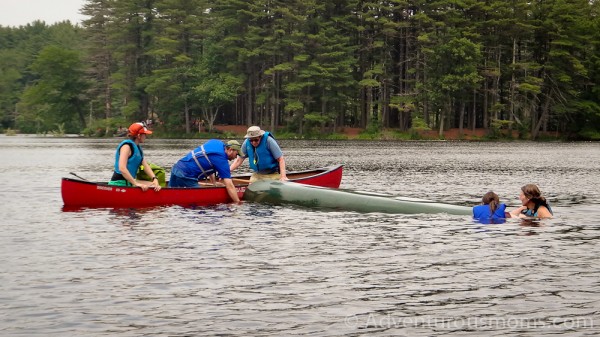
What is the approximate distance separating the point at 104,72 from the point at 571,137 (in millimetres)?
60224

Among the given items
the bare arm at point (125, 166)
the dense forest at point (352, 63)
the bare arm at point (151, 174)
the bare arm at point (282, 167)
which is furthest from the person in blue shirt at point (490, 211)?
the dense forest at point (352, 63)

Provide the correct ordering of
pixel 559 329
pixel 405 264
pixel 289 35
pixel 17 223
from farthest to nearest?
pixel 289 35 → pixel 17 223 → pixel 405 264 → pixel 559 329

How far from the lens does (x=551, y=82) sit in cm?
8644

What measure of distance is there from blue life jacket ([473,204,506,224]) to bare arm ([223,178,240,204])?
5.93 m

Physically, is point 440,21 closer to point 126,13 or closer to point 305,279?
point 126,13

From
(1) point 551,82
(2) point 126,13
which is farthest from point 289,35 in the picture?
(1) point 551,82

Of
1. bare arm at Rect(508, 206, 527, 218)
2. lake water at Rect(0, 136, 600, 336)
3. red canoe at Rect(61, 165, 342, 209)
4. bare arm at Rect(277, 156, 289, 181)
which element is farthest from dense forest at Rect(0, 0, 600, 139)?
lake water at Rect(0, 136, 600, 336)

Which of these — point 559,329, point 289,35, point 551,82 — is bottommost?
point 559,329

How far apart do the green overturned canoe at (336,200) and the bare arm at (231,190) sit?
515 mm

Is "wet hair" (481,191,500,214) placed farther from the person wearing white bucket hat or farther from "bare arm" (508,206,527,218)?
the person wearing white bucket hat

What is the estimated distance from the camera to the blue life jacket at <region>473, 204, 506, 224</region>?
16.7 m

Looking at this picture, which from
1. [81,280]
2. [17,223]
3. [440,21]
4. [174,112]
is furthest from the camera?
[174,112]

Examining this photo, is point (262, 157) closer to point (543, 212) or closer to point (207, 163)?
point (207, 163)

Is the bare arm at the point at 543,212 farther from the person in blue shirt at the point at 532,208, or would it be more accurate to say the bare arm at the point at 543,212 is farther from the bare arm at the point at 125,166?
the bare arm at the point at 125,166
